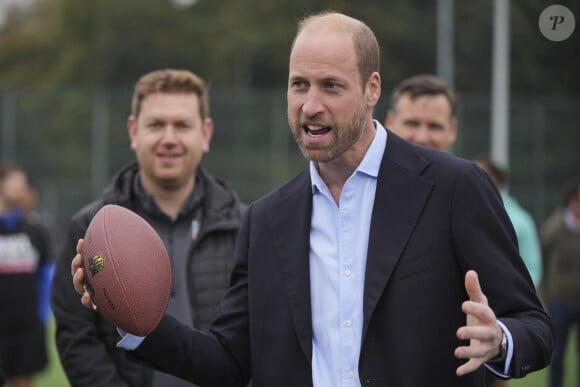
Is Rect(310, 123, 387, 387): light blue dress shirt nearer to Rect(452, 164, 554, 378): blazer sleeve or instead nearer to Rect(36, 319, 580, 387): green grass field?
Rect(452, 164, 554, 378): blazer sleeve

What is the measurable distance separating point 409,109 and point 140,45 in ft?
109

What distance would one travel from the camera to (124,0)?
38.8 m

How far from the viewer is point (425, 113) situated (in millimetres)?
5242

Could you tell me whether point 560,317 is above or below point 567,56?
below

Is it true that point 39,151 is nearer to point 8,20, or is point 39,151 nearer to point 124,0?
point 124,0

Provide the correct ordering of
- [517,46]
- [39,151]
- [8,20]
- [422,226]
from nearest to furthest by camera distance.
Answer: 1. [422,226]
2. [517,46]
3. [39,151]
4. [8,20]

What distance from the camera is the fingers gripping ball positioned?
3154 mm

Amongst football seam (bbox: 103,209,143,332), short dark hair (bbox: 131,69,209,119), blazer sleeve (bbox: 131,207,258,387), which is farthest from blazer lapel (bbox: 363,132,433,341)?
short dark hair (bbox: 131,69,209,119)

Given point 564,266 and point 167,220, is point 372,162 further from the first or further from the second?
point 564,266

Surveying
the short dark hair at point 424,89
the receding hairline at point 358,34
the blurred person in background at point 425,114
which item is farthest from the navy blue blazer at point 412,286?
the short dark hair at point 424,89

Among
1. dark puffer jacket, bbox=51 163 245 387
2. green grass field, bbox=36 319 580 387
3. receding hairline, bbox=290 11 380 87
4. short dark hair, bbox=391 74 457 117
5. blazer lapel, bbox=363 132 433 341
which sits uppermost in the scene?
receding hairline, bbox=290 11 380 87

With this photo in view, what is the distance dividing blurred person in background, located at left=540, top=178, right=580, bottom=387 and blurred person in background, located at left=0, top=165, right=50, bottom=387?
4.83 m

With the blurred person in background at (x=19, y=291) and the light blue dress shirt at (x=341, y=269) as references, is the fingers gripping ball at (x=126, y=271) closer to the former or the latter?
the light blue dress shirt at (x=341, y=269)

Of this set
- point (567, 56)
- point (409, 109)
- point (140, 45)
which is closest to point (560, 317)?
point (567, 56)
